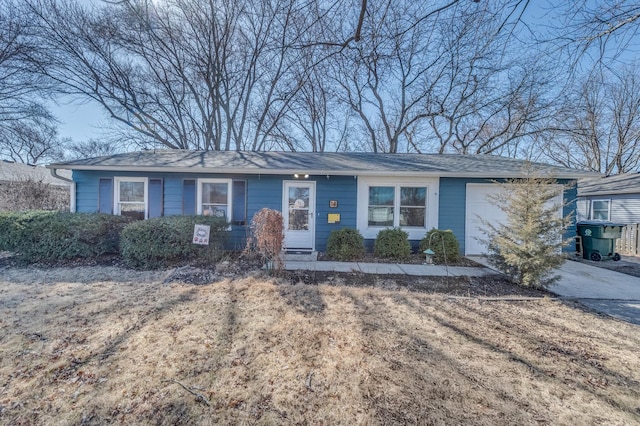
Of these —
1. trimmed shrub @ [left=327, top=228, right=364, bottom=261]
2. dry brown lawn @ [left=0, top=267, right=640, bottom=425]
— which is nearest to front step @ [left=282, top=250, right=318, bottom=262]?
trimmed shrub @ [left=327, top=228, right=364, bottom=261]

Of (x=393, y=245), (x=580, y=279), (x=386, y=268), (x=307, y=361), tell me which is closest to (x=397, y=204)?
(x=393, y=245)

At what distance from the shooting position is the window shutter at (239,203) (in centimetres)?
755

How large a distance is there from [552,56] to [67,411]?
6.57 m

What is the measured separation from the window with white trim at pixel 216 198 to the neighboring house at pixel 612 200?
13182 mm

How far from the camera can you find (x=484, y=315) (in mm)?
3486

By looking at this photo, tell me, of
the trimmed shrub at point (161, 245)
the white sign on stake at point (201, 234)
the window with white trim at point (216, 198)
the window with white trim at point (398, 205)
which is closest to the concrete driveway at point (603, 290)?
the window with white trim at point (398, 205)

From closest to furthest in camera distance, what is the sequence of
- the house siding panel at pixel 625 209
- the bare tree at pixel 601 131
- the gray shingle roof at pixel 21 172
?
1. the house siding panel at pixel 625 209
2. the bare tree at pixel 601 131
3. the gray shingle roof at pixel 21 172

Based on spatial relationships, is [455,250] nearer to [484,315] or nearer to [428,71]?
[484,315]

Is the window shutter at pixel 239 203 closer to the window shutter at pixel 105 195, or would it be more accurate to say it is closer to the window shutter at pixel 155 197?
the window shutter at pixel 155 197

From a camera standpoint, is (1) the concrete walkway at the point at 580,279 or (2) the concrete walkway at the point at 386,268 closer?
(1) the concrete walkway at the point at 580,279

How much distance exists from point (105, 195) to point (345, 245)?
7141 millimetres

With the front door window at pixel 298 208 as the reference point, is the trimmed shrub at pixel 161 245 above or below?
below

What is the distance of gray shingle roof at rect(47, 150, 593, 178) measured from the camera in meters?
7.03

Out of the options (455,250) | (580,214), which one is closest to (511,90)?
(580,214)
